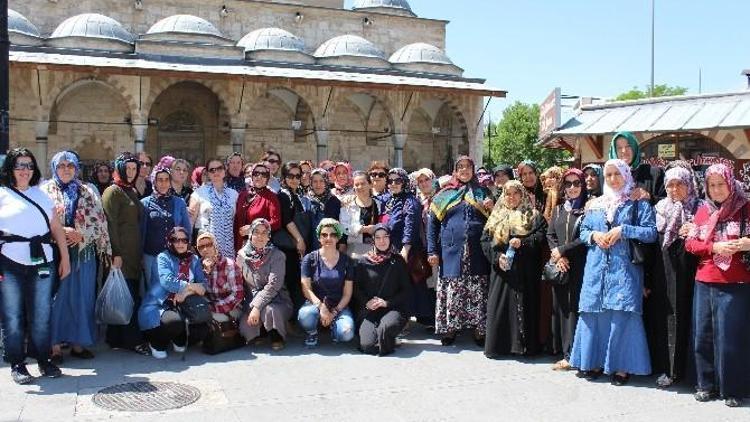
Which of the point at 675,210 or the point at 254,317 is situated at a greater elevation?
the point at 675,210

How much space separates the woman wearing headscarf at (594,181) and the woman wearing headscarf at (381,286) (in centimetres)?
171

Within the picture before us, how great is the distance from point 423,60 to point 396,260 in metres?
17.9

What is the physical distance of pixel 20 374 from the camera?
15.2ft

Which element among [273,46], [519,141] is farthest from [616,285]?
[519,141]

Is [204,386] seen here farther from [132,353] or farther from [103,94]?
[103,94]

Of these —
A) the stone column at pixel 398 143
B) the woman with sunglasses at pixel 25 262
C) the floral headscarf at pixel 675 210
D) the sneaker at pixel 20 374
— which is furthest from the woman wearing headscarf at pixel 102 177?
the stone column at pixel 398 143

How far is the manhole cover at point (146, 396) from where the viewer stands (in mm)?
4207

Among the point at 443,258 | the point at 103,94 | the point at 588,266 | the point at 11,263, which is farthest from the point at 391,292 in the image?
the point at 103,94

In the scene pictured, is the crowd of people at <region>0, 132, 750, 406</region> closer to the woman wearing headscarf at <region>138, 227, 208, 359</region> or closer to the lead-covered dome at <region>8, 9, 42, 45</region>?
the woman wearing headscarf at <region>138, 227, 208, 359</region>

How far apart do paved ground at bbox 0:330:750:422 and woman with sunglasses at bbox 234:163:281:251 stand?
3.57 feet

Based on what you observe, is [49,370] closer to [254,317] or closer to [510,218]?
[254,317]

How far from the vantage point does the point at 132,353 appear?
557 cm

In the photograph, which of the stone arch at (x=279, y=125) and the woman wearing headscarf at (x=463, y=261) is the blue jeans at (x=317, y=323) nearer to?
the woman wearing headscarf at (x=463, y=261)

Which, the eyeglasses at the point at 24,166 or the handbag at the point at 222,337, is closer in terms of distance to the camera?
the eyeglasses at the point at 24,166
